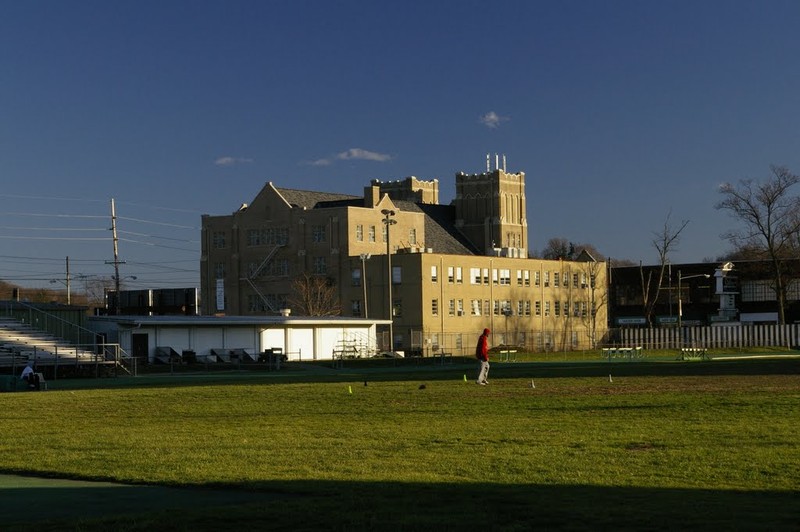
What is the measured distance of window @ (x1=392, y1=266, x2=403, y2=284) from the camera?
11200 centimetres

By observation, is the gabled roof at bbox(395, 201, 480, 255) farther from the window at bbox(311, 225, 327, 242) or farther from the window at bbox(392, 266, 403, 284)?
the window at bbox(392, 266, 403, 284)

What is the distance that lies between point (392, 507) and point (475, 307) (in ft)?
340

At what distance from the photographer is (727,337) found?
365ft

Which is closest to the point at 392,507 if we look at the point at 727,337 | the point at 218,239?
the point at 727,337

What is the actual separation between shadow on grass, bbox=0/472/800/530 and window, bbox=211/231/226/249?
4366 inches

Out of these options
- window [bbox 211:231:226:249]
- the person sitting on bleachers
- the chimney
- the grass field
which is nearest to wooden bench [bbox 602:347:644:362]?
the chimney

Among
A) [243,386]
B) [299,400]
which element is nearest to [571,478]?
[299,400]

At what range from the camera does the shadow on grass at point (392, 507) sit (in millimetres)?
13125

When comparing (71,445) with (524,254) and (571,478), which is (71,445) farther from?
(524,254)

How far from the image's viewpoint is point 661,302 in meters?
149

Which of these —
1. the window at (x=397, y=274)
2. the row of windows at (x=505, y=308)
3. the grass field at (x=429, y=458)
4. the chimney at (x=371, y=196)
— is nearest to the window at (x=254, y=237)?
the chimney at (x=371, y=196)

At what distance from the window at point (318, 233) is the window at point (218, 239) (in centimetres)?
1168

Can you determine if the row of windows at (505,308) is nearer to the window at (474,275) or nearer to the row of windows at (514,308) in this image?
the row of windows at (514,308)

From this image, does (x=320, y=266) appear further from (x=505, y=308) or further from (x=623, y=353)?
(x=623, y=353)
